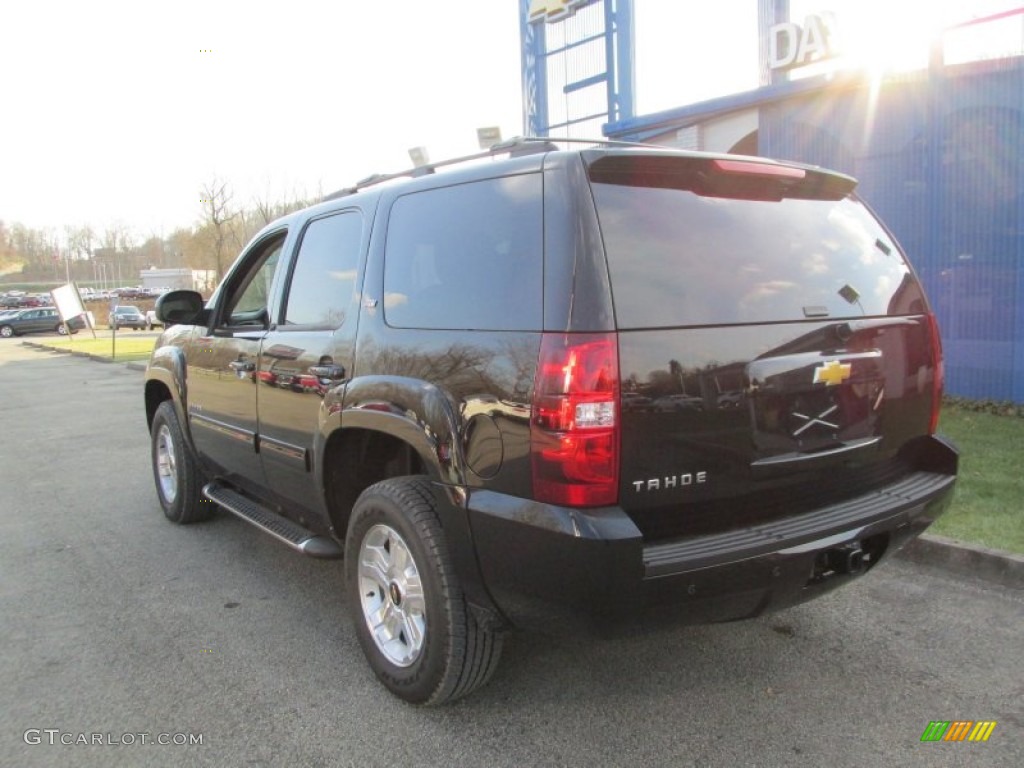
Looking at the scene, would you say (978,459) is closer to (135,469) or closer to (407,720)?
(407,720)

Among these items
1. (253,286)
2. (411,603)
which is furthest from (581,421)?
(253,286)

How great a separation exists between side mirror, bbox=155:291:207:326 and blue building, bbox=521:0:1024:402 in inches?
282

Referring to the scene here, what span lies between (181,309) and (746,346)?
3.60 meters

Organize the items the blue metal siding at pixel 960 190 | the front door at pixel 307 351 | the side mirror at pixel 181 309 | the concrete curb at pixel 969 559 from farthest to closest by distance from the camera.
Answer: the blue metal siding at pixel 960 190, the side mirror at pixel 181 309, the concrete curb at pixel 969 559, the front door at pixel 307 351

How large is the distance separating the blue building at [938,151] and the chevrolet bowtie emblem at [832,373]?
→ 20.3ft

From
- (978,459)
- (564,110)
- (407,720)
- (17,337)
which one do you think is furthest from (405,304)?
(17,337)

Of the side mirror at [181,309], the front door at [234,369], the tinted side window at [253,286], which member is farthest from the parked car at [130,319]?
the tinted side window at [253,286]

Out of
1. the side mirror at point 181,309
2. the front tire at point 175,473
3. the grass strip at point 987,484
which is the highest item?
the side mirror at point 181,309

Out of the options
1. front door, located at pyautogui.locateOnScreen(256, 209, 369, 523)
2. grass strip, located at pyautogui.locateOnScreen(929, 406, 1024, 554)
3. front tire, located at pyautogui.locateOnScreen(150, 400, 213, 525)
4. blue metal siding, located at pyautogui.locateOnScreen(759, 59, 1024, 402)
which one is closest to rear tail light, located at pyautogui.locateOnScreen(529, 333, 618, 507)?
front door, located at pyautogui.locateOnScreen(256, 209, 369, 523)

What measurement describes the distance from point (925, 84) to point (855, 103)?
81cm

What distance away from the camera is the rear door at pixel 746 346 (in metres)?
2.38

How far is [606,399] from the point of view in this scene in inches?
89.7

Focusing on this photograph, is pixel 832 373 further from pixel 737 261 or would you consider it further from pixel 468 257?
pixel 468 257

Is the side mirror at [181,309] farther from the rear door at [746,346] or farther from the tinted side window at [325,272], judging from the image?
the rear door at [746,346]
